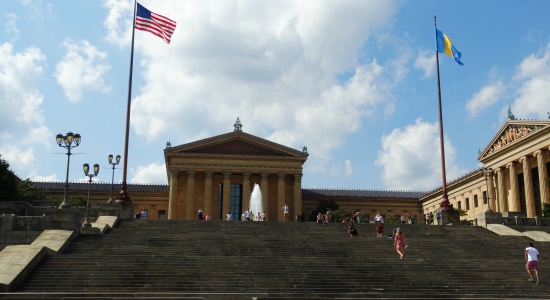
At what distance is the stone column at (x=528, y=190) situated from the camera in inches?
2389

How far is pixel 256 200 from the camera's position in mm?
72500

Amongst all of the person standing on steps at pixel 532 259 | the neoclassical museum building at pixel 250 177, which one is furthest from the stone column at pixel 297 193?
the person standing on steps at pixel 532 259

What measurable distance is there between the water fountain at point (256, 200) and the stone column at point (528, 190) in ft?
97.7

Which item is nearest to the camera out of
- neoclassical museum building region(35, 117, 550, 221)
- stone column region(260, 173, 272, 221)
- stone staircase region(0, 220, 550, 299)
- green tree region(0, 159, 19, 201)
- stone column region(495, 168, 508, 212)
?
stone staircase region(0, 220, 550, 299)

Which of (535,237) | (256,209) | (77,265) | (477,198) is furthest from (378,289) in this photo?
(477,198)

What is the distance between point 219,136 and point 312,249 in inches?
1824

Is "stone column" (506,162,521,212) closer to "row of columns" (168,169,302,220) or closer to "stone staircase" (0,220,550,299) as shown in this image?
"row of columns" (168,169,302,220)

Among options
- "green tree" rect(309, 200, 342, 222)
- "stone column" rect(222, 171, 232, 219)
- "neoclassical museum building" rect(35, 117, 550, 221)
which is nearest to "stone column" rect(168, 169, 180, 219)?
"neoclassical museum building" rect(35, 117, 550, 221)

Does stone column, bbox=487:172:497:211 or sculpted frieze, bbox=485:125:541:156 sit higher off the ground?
sculpted frieze, bbox=485:125:541:156

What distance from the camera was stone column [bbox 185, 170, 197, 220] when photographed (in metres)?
71.2

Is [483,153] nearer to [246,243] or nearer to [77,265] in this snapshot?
[246,243]

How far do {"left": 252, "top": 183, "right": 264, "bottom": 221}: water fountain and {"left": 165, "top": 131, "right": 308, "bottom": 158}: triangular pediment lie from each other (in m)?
4.42

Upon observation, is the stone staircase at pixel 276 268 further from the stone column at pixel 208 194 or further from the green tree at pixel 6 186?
the stone column at pixel 208 194

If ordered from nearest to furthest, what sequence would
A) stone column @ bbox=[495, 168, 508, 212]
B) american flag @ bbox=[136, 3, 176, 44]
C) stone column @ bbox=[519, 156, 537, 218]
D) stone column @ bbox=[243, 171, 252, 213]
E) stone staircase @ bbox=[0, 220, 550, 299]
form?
stone staircase @ bbox=[0, 220, 550, 299] < american flag @ bbox=[136, 3, 176, 44] < stone column @ bbox=[519, 156, 537, 218] < stone column @ bbox=[495, 168, 508, 212] < stone column @ bbox=[243, 171, 252, 213]
